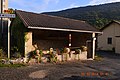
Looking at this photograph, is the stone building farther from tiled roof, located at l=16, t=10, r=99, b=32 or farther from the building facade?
the building facade

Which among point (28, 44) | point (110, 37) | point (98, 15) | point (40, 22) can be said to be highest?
point (98, 15)

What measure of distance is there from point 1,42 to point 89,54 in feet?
28.9

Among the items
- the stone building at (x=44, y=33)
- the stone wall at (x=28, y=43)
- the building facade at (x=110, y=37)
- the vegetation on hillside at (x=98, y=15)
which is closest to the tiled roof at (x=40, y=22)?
the stone building at (x=44, y=33)

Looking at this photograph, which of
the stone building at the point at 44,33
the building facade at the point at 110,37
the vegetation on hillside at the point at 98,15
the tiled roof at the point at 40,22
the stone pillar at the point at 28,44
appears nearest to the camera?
the stone pillar at the point at 28,44

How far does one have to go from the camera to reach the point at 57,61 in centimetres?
1372

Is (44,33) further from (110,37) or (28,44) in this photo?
(110,37)

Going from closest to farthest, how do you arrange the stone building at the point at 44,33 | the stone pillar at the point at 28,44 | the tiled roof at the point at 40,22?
the stone pillar at the point at 28,44 < the stone building at the point at 44,33 < the tiled roof at the point at 40,22

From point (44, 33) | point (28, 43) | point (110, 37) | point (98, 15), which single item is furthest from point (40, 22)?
point (98, 15)

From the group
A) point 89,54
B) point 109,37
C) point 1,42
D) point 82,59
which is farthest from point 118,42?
point 1,42

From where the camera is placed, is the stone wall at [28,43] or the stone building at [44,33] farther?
the stone building at [44,33]

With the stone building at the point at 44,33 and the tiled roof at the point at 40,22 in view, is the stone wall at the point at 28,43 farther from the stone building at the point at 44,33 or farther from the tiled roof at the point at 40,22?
the tiled roof at the point at 40,22

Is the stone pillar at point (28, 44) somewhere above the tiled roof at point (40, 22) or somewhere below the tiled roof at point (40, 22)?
below

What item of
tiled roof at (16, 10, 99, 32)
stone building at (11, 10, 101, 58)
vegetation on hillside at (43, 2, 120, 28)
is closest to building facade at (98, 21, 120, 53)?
stone building at (11, 10, 101, 58)

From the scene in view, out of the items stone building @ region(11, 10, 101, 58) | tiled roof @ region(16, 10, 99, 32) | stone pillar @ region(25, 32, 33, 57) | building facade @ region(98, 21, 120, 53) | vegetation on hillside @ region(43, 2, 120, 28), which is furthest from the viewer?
vegetation on hillside @ region(43, 2, 120, 28)
